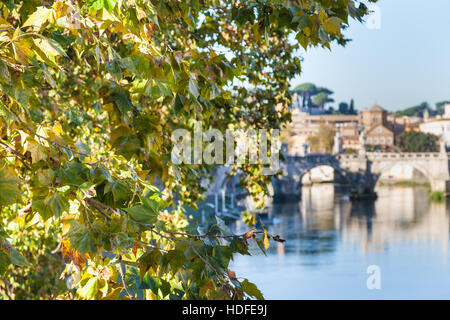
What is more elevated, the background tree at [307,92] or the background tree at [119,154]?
the background tree at [307,92]

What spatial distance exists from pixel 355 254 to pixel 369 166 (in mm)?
19849

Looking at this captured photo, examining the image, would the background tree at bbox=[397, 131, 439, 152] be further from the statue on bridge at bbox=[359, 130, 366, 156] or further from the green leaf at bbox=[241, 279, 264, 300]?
the green leaf at bbox=[241, 279, 264, 300]

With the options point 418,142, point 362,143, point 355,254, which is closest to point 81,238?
point 355,254

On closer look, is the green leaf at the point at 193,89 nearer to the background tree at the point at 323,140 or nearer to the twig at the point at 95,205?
the twig at the point at 95,205

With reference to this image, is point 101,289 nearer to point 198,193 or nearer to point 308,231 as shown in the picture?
point 198,193

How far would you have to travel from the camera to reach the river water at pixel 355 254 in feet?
58.5

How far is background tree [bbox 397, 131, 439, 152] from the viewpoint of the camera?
146 feet

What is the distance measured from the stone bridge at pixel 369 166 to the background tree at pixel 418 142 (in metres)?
1.51

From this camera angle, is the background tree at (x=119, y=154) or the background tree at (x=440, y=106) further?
the background tree at (x=440, y=106)

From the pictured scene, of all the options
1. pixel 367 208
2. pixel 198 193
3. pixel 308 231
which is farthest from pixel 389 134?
pixel 198 193

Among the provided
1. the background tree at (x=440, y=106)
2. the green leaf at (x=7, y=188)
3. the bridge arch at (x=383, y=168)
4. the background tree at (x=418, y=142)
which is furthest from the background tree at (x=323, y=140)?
the green leaf at (x=7, y=188)

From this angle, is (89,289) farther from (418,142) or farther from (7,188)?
(418,142)
